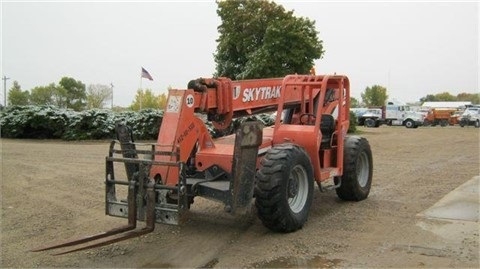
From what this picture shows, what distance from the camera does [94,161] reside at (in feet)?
46.7

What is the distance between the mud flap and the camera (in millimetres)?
6109

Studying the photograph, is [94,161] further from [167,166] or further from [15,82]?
[15,82]

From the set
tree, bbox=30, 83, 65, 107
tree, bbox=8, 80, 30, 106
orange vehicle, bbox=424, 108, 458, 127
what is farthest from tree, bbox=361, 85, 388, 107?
tree, bbox=8, 80, 30, 106

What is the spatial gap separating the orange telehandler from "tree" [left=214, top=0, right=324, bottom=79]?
1975cm

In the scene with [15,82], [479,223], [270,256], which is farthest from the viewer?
[15,82]

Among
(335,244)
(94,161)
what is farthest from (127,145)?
(94,161)

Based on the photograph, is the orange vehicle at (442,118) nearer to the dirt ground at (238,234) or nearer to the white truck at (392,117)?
the white truck at (392,117)

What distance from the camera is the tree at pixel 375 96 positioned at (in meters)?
93.2

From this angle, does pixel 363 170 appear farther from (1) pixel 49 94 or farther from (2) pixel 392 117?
(1) pixel 49 94

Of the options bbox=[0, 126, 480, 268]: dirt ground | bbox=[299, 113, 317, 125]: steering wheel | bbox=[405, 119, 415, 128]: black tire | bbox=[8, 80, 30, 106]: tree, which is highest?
bbox=[8, 80, 30, 106]: tree

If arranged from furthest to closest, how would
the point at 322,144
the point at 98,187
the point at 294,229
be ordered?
the point at 98,187 → the point at 322,144 → the point at 294,229

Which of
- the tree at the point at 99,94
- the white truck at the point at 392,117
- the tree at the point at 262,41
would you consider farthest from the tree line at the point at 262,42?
the tree at the point at 99,94

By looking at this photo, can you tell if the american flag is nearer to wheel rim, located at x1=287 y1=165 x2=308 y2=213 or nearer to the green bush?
the green bush

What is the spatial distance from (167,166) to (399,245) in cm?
298
